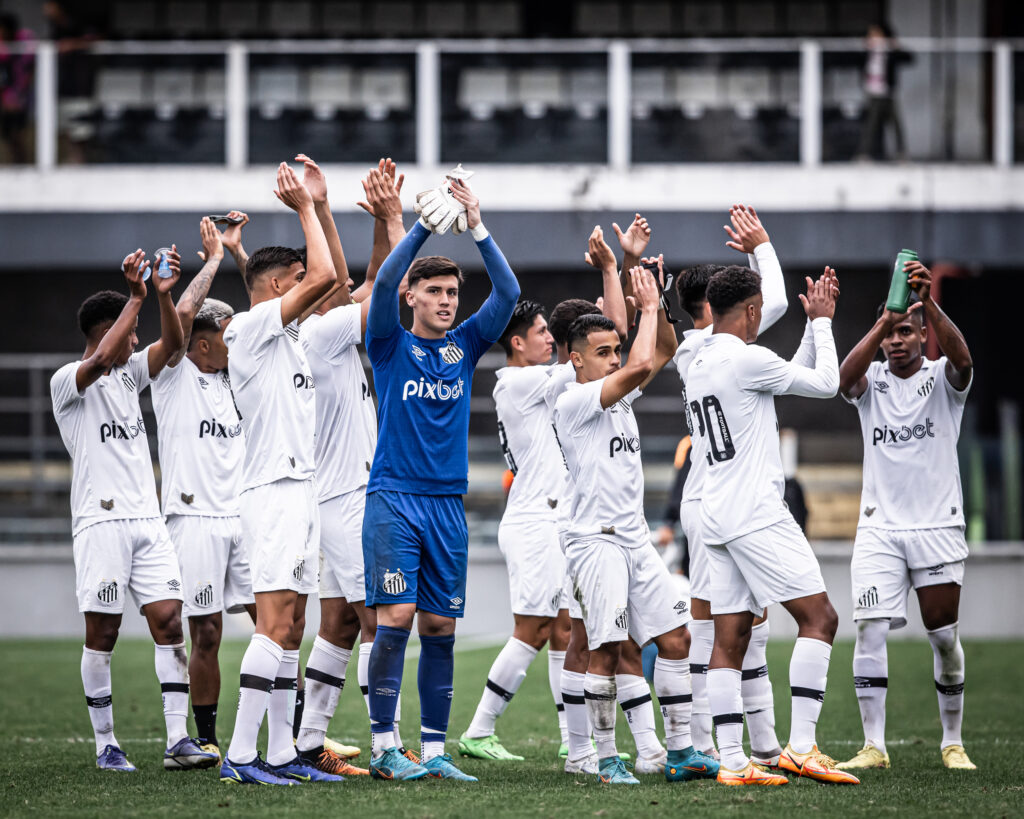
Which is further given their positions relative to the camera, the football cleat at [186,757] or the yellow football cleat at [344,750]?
the yellow football cleat at [344,750]

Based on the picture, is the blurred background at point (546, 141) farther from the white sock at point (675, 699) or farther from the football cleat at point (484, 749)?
the white sock at point (675, 699)

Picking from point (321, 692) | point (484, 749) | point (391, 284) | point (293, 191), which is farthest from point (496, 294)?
point (484, 749)

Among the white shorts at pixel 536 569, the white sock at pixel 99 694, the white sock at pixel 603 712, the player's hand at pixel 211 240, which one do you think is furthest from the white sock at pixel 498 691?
the player's hand at pixel 211 240

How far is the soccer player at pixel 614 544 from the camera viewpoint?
6402 mm

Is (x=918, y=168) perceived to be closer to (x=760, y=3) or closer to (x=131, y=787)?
(x=760, y=3)

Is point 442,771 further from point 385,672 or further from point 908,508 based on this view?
point 908,508

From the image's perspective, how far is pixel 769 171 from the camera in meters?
18.2

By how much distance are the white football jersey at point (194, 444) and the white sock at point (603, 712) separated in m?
2.48

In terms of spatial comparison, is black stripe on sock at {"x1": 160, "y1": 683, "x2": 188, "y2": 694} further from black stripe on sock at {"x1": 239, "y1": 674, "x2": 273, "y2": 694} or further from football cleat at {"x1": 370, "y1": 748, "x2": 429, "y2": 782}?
football cleat at {"x1": 370, "y1": 748, "x2": 429, "y2": 782}

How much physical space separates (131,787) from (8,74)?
1511cm

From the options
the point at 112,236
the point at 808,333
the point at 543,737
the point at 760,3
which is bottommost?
the point at 543,737

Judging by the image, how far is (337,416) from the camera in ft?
24.2

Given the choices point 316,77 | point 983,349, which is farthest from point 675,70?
point 983,349

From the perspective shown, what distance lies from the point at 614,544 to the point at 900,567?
1.72 metres
